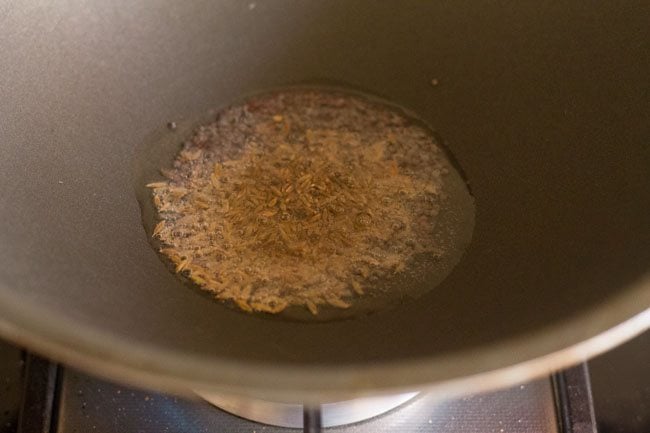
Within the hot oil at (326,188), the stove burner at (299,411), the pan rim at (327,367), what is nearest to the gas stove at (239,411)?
the stove burner at (299,411)

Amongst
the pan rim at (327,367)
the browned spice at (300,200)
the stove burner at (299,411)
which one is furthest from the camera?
the browned spice at (300,200)

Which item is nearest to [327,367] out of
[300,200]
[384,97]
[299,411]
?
[299,411]

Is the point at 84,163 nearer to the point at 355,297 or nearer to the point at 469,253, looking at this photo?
the point at 355,297

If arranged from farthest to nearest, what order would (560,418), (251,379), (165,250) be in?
(165,250) → (560,418) → (251,379)

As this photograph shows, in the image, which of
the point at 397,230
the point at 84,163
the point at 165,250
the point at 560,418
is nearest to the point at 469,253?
the point at 397,230

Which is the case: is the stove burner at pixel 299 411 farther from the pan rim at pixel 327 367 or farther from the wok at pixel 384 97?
the pan rim at pixel 327 367

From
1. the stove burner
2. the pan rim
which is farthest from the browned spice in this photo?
the pan rim

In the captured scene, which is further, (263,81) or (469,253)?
(263,81)
